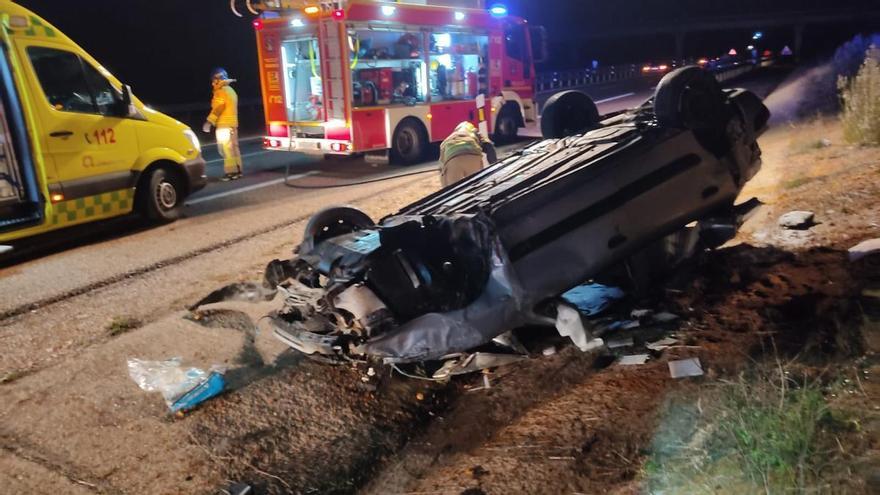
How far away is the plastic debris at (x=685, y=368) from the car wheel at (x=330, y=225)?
6.94 ft

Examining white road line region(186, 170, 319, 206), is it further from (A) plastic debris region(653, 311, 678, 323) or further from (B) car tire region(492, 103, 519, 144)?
(A) plastic debris region(653, 311, 678, 323)

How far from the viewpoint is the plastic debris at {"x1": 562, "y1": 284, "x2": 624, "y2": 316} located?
182 inches

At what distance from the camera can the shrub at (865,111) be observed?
7770mm

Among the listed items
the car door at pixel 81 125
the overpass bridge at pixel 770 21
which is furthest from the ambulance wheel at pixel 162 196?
the overpass bridge at pixel 770 21

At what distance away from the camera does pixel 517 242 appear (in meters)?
3.78

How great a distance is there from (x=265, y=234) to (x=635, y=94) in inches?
803

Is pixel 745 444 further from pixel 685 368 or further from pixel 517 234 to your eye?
pixel 517 234

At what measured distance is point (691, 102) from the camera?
15.5 ft

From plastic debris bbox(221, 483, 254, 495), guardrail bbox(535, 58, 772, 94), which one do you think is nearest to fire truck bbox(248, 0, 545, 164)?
plastic debris bbox(221, 483, 254, 495)

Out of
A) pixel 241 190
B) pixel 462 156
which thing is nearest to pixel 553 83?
pixel 241 190

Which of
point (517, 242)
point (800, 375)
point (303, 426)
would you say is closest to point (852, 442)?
point (800, 375)

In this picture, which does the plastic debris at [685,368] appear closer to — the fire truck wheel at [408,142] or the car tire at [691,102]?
the car tire at [691,102]

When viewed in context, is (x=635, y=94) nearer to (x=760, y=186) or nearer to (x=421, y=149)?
(x=421, y=149)

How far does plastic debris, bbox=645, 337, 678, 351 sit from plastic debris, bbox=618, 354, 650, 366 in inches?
4.1
